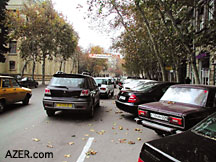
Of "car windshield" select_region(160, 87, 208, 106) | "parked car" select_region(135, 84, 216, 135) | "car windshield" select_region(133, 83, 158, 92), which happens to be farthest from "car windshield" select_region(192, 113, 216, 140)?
"car windshield" select_region(133, 83, 158, 92)

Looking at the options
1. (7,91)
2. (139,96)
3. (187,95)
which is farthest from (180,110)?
(7,91)

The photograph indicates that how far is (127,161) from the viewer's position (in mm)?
3465

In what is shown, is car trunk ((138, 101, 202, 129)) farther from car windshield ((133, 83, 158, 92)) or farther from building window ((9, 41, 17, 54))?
building window ((9, 41, 17, 54))

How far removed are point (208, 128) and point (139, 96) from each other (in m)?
4.20

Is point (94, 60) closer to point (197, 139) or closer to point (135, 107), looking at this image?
point (135, 107)

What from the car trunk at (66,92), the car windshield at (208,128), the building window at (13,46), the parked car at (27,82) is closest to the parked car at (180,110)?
the car windshield at (208,128)

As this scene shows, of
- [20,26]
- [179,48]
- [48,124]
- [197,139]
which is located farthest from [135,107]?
[20,26]

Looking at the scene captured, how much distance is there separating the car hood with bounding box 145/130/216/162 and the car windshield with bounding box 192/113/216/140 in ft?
0.41

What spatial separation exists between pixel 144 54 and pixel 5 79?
19.4 metres

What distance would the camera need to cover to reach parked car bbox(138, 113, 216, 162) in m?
1.78

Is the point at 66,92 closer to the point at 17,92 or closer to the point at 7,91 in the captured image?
the point at 7,91

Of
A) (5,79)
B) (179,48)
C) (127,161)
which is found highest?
(179,48)

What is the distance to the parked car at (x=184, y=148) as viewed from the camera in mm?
1781

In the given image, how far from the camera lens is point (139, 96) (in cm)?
673
